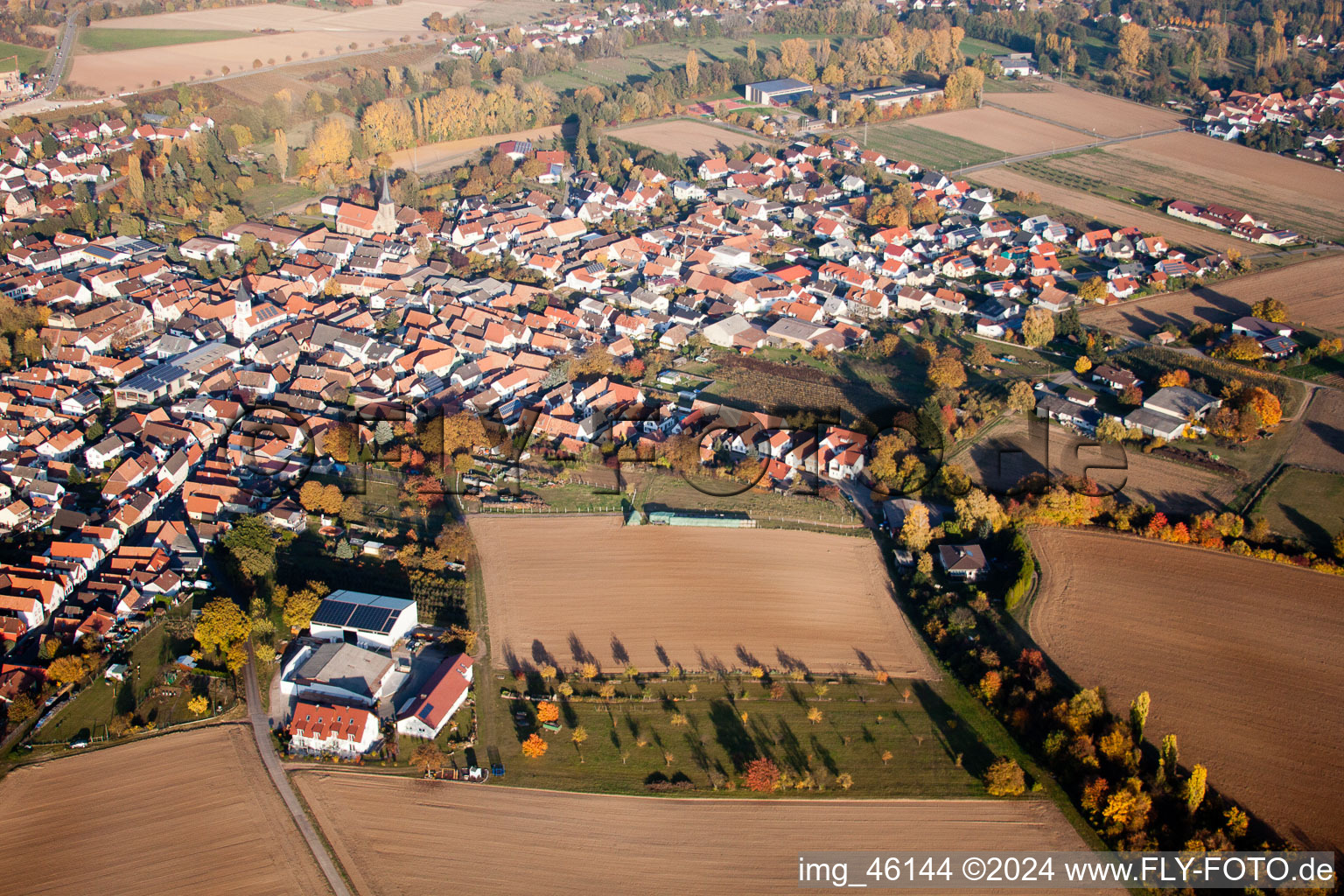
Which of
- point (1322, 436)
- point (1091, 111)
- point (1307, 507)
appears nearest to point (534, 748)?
point (1307, 507)

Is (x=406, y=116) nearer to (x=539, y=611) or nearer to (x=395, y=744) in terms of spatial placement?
(x=539, y=611)

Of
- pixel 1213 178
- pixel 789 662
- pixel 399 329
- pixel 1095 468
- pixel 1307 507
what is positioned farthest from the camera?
pixel 1213 178

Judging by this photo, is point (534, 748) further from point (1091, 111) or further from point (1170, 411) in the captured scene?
point (1091, 111)

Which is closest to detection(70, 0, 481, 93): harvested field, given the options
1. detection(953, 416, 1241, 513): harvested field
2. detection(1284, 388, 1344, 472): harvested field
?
detection(953, 416, 1241, 513): harvested field

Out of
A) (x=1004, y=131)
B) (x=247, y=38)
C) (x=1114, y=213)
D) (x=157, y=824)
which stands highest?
(x=247, y=38)

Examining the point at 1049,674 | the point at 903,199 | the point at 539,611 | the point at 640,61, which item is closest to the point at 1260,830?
the point at 1049,674

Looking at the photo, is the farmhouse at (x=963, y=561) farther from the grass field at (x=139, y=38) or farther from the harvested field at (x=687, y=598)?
the grass field at (x=139, y=38)

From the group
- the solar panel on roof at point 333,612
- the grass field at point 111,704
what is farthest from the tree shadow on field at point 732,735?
the grass field at point 111,704
